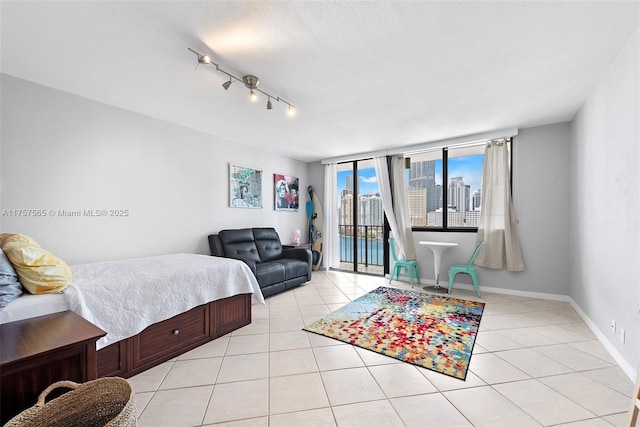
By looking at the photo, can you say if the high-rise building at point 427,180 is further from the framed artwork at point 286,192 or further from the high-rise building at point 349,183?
the framed artwork at point 286,192

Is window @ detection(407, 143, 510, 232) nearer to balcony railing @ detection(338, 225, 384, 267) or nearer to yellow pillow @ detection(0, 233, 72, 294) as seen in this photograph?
balcony railing @ detection(338, 225, 384, 267)

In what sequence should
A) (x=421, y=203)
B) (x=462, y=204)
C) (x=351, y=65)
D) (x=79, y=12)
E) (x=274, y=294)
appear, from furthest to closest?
(x=421, y=203)
(x=462, y=204)
(x=274, y=294)
(x=351, y=65)
(x=79, y=12)

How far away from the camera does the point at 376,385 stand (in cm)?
180

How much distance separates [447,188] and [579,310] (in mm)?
2283

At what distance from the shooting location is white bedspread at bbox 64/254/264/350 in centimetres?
174

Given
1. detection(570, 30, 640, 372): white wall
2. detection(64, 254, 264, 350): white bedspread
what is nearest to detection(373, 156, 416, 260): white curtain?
detection(570, 30, 640, 372): white wall

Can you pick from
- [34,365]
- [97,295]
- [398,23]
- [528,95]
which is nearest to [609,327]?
[528,95]

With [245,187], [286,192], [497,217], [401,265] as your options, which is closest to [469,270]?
[497,217]

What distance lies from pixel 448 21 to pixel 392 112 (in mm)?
1456

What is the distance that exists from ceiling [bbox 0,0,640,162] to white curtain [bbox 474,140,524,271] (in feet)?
2.64

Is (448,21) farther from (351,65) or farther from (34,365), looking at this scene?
(34,365)

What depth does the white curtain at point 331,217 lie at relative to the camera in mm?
5516

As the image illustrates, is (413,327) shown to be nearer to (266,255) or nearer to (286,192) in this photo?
(266,255)

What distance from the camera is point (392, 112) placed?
121 inches
